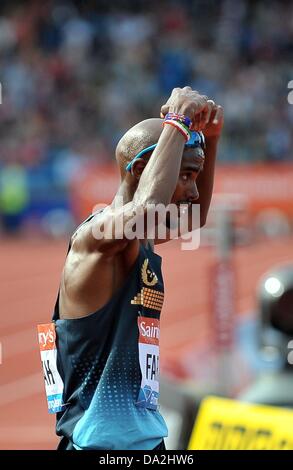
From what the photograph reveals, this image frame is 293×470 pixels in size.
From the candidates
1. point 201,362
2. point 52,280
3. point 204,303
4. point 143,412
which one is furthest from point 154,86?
point 143,412

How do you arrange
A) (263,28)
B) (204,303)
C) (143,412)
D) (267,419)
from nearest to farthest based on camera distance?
(143,412) → (267,419) → (204,303) → (263,28)

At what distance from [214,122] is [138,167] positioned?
424mm

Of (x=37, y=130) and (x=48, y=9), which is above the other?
(x=48, y=9)

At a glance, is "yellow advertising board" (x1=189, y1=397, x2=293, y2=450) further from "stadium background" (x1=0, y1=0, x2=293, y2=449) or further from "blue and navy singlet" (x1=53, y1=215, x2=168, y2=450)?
"stadium background" (x1=0, y1=0, x2=293, y2=449)

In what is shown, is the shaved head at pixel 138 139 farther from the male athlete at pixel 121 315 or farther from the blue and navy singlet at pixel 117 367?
the blue and navy singlet at pixel 117 367

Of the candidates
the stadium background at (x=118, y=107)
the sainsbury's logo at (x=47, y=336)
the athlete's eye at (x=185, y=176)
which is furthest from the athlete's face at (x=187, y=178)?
the stadium background at (x=118, y=107)

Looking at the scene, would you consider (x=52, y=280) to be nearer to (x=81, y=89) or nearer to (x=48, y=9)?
(x=81, y=89)

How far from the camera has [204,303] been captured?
571 inches

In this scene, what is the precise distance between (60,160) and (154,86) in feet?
10.8

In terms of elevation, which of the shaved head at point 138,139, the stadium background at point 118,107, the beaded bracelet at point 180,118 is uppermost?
the stadium background at point 118,107

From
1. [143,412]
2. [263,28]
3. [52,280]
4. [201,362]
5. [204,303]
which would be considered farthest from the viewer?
[263,28]

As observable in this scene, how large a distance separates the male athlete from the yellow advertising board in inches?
78.9

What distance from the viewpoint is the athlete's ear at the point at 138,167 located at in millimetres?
3074

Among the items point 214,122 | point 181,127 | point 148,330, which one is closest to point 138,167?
point 181,127
